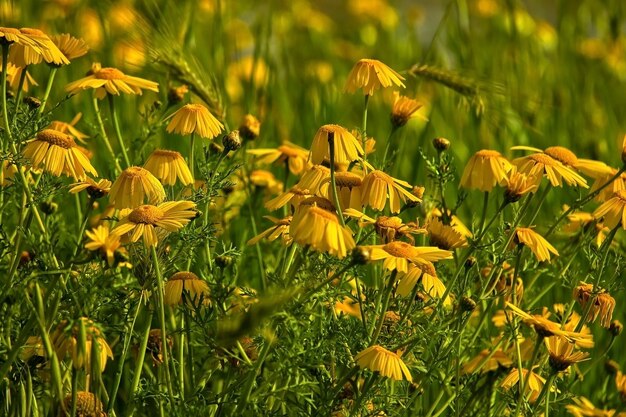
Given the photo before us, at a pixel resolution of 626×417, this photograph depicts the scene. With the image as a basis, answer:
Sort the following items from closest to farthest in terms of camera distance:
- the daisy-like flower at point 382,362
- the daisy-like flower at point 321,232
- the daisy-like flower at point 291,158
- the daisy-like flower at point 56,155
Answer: the daisy-like flower at point 321,232
the daisy-like flower at point 382,362
the daisy-like flower at point 56,155
the daisy-like flower at point 291,158

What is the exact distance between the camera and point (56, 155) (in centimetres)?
142

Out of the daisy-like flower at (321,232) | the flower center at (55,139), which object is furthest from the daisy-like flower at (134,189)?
the daisy-like flower at (321,232)

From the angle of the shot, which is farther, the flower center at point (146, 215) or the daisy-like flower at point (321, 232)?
the flower center at point (146, 215)

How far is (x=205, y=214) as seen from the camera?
1.58 m

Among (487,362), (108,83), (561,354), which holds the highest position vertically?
(108,83)

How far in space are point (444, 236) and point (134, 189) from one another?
0.47 m

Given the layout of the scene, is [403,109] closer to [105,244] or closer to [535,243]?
[535,243]

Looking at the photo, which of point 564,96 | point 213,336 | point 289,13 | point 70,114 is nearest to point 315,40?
point 289,13

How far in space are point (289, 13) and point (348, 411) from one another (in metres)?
3.73

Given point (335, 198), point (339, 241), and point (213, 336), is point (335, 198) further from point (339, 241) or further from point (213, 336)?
point (213, 336)

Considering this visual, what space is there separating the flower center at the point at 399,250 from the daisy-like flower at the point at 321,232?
0.39 feet

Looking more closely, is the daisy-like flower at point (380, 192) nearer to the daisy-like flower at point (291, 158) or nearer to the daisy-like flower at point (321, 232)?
the daisy-like flower at point (321, 232)

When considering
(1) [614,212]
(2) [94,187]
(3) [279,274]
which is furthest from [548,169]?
(2) [94,187]

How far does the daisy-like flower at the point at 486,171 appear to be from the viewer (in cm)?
150
